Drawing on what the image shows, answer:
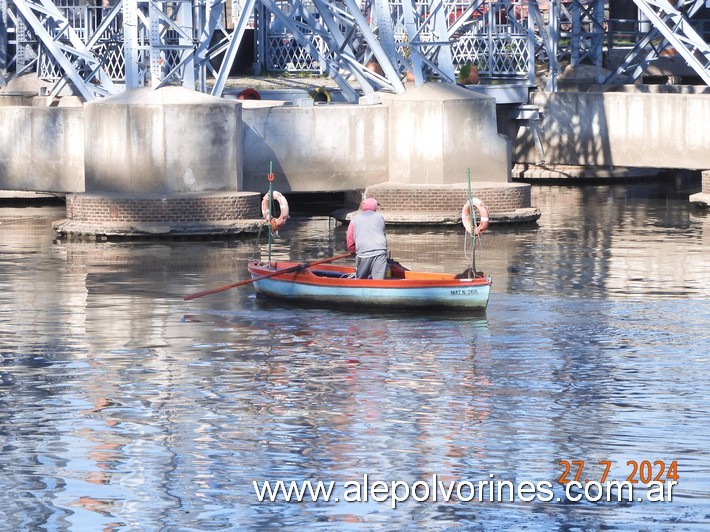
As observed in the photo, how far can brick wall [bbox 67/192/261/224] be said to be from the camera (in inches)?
1148

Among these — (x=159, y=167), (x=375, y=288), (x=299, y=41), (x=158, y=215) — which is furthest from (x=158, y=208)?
(x=375, y=288)

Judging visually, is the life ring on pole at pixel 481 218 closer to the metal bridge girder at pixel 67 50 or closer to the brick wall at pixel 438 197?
the brick wall at pixel 438 197

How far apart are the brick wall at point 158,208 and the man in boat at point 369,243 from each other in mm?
7327

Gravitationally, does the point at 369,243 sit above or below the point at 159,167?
below

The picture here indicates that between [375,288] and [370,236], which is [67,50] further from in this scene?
[375,288]

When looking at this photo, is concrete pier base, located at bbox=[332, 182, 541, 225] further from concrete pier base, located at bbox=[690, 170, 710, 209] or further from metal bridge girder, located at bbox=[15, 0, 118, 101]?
metal bridge girder, located at bbox=[15, 0, 118, 101]

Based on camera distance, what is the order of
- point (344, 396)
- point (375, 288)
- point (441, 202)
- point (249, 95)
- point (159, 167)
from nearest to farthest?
1. point (344, 396)
2. point (375, 288)
3. point (159, 167)
4. point (441, 202)
5. point (249, 95)

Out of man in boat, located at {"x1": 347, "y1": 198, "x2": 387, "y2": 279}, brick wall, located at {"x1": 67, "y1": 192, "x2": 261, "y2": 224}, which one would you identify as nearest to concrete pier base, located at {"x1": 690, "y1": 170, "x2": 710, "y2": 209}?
brick wall, located at {"x1": 67, "y1": 192, "x2": 261, "y2": 224}

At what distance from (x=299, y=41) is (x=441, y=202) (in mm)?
3874

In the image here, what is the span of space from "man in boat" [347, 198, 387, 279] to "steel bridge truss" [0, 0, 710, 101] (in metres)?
7.66

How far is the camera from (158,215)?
95.7 ft

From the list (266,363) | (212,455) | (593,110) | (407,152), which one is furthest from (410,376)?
(593,110)

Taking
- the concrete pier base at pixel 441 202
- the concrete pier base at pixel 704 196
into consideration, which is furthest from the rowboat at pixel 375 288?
the concrete pier base at pixel 704 196

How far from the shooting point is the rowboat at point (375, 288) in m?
21.4
